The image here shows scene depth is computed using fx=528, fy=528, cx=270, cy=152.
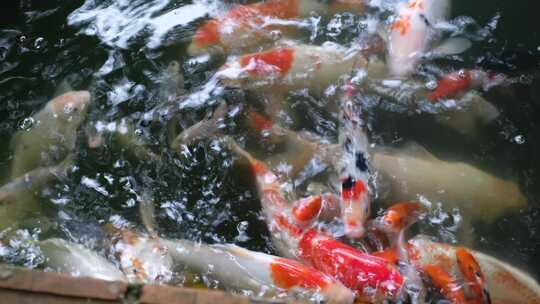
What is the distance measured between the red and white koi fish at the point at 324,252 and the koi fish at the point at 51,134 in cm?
113

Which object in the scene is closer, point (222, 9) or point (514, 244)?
point (514, 244)

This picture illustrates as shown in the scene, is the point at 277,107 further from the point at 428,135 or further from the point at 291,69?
the point at 428,135

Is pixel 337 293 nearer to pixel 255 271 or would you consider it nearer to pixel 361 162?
pixel 255 271

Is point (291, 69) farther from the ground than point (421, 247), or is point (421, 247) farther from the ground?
point (291, 69)

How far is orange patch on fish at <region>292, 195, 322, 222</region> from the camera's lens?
2.61 meters

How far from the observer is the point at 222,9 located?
386 centimetres

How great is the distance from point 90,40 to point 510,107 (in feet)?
8.99

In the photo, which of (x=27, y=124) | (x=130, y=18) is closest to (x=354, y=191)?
(x=27, y=124)

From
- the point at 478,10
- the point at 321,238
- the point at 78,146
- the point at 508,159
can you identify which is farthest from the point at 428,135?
the point at 78,146

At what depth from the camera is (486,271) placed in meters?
2.44

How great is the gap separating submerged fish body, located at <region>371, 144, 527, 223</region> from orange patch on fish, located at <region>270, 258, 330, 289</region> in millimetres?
684

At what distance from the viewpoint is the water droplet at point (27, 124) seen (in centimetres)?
315

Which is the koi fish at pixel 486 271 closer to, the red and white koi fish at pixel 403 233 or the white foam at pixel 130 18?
the red and white koi fish at pixel 403 233

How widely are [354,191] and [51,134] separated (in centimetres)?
182
